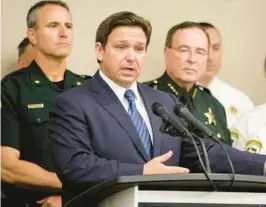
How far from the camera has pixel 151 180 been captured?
7.14ft

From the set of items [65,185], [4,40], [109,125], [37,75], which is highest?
[4,40]

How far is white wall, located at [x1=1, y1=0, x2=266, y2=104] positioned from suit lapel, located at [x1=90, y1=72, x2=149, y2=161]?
1.35 metres

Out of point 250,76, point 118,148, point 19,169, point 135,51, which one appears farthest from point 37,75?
point 250,76

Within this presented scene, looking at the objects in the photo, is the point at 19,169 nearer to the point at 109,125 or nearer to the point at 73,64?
the point at 109,125

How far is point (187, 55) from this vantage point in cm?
389

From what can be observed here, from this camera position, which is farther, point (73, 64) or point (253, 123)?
point (73, 64)

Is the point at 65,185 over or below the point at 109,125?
below

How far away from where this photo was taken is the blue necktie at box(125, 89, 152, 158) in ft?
9.37

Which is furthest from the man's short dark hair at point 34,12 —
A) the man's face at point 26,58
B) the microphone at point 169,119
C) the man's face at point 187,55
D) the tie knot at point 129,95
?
the microphone at point 169,119

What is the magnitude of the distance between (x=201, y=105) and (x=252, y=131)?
1.00 feet

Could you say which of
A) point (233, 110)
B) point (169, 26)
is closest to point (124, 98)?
point (233, 110)

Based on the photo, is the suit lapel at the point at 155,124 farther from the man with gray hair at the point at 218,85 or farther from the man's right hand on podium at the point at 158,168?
the man with gray hair at the point at 218,85

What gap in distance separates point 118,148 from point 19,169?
2.71 ft

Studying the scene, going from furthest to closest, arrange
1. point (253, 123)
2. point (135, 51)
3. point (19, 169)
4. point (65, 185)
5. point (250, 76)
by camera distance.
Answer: point (250, 76), point (253, 123), point (19, 169), point (135, 51), point (65, 185)
